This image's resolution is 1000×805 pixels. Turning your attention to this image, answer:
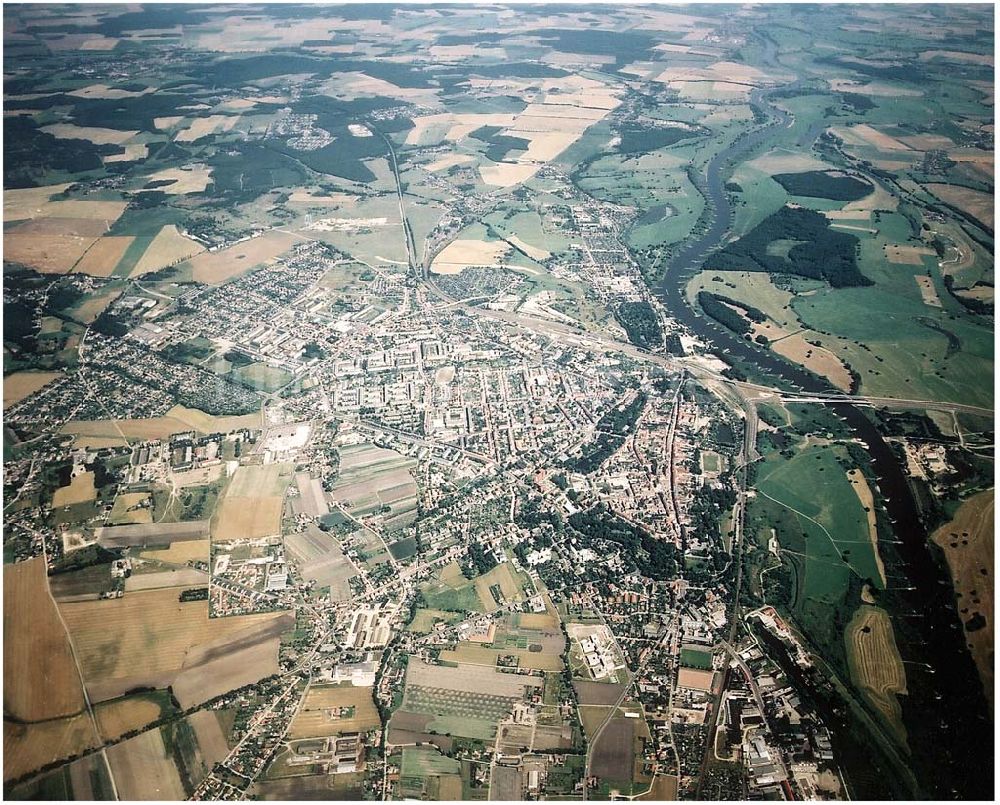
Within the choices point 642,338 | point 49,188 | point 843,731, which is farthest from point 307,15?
point 843,731

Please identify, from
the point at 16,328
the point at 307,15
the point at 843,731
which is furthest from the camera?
the point at 307,15

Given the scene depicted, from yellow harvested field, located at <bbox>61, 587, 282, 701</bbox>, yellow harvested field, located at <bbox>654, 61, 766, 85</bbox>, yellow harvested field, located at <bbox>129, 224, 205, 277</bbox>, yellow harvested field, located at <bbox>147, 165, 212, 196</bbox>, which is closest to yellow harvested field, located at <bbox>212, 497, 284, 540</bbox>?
yellow harvested field, located at <bbox>61, 587, 282, 701</bbox>

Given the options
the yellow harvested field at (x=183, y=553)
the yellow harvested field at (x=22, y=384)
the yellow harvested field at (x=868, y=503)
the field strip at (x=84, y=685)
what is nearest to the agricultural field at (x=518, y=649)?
the field strip at (x=84, y=685)

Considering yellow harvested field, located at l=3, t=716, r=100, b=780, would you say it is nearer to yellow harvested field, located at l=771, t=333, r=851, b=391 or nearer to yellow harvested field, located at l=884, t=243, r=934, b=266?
yellow harvested field, located at l=771, t=333, r=851, b=391

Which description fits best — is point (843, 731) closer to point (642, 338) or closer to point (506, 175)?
point (642, 338)

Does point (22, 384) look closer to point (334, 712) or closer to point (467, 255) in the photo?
point (334, 712)

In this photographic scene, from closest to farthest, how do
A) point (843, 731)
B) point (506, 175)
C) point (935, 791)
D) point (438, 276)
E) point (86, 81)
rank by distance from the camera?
point (935, 791) < point (843, 731) < point (438, 276) < point (506, 175) < point (86, 81)

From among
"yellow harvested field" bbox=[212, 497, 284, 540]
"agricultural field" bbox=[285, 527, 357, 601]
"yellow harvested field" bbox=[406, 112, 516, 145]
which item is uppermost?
"yellow harvested field" bbox=[406, 112, 516, 145]
